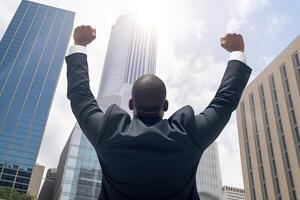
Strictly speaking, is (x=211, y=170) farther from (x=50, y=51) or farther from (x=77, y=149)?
(x=50, y=51)

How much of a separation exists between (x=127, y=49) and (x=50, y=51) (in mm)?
33059

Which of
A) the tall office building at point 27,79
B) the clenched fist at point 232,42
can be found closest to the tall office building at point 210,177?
the tall office building at point 27,79

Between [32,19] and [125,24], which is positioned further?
[125,24]

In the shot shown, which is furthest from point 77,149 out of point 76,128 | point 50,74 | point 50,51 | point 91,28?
point 50,51

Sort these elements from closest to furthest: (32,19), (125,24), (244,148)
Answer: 1. (244,148)
2. (32,19)
3. (125,24)

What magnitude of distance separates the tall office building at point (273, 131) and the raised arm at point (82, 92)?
122 ft

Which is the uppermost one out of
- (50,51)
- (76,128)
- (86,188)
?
(50,51)

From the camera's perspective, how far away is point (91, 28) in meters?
2.09

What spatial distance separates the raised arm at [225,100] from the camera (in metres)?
1.58

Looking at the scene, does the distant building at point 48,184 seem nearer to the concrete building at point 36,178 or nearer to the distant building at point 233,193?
the concrete building at point 36,178

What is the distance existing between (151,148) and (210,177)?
81.7 meters

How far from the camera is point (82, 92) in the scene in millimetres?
1773

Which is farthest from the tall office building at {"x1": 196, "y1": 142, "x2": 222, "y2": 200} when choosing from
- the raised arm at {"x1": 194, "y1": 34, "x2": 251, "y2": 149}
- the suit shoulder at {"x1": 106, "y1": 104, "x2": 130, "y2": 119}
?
the suit shoulder at {"x1": 106, "y1": 104, "x2": 130, "y2": 119}

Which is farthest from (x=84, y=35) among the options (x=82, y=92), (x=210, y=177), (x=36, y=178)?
(x=36, y=178)
